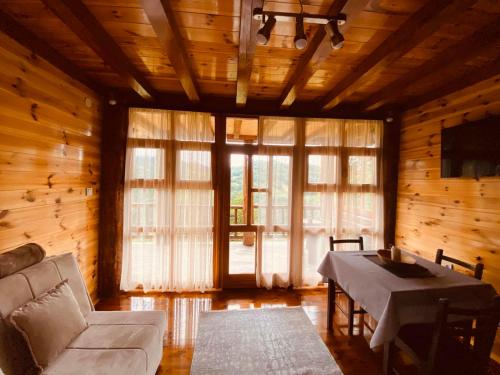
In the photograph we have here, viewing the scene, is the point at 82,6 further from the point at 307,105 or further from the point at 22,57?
the point at 307,105

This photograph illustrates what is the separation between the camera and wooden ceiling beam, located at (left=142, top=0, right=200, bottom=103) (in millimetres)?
1516

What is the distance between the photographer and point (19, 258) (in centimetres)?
168

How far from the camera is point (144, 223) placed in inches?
133

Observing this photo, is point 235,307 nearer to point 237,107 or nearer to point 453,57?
point 237,107

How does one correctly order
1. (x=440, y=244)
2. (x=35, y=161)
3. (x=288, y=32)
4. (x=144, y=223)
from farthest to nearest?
(x=144, y=223), (x=440, y=244), (x=35, y=161), (x=288, y=32)

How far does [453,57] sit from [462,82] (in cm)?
75

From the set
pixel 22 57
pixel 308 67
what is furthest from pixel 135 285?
pixel 308 67

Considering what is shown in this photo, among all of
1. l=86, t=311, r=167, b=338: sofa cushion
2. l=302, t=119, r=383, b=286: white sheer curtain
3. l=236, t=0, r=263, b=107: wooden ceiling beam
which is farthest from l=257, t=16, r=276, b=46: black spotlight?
l=302, t=119, r=383, b=286: white sheer curtain

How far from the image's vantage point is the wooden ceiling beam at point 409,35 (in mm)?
1479

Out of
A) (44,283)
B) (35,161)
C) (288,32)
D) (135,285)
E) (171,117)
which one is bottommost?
(135,285)

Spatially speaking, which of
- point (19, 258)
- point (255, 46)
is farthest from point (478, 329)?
point (19, 258)

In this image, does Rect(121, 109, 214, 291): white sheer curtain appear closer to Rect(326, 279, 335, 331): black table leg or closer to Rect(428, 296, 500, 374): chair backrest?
Rect(326, 279, 335, 331): black table leg

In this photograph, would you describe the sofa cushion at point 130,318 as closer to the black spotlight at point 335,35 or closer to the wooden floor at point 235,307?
the wooden floor at point 235,307

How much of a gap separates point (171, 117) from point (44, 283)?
227 cm
